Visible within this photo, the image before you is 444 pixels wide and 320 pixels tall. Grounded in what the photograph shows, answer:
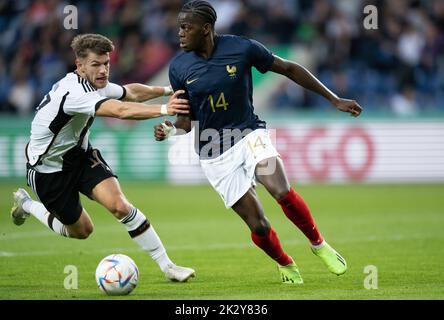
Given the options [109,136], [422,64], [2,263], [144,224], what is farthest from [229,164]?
[422,64]

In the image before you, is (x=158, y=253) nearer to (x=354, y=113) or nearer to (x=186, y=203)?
(x=354, y=113)

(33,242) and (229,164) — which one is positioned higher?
(229,164)

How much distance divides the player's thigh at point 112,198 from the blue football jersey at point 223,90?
0.86m

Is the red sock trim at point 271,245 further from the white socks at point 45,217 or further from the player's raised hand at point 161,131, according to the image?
the white socks at point 45,217

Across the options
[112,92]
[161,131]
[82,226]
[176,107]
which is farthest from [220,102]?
[82,226]

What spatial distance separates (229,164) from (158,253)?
108 cm

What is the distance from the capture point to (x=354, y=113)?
821 cm

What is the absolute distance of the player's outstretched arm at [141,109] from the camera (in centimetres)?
725

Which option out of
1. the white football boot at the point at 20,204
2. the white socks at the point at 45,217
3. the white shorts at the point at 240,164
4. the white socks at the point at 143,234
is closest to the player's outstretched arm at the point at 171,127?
the white shorts at the point at 240,164

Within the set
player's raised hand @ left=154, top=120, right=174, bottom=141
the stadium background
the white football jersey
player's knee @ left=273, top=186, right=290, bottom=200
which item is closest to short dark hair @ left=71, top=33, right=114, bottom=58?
the white football jersey

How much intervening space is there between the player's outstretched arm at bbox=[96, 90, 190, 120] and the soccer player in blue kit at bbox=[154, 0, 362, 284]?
0.55 m

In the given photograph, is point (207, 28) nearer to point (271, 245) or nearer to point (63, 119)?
point (63, 119)

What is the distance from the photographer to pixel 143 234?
8250mm

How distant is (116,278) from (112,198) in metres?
0.90
